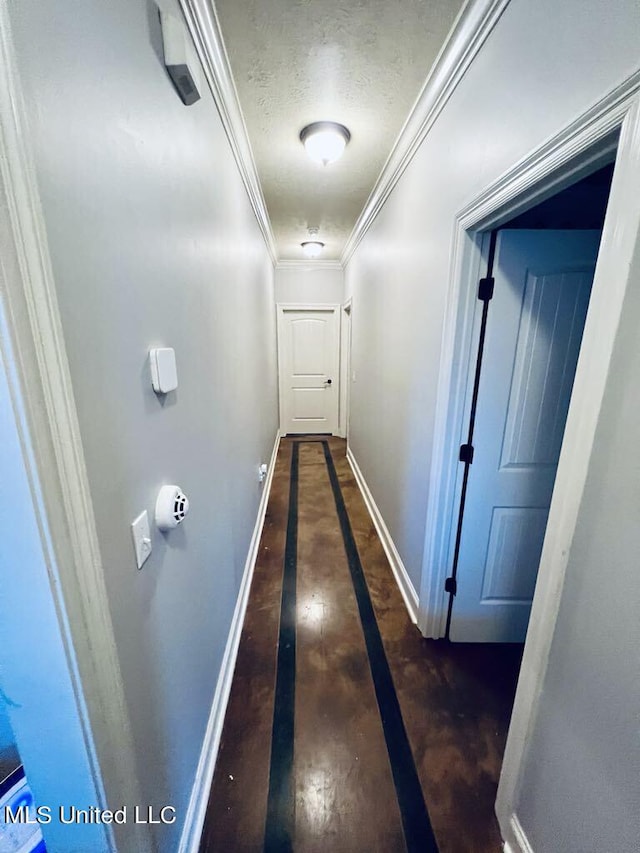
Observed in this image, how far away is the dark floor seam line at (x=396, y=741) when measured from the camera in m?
1.05

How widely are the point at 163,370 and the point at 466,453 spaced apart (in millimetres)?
1293

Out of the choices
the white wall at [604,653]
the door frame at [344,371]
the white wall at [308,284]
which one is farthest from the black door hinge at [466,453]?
the white wall at [308,284]

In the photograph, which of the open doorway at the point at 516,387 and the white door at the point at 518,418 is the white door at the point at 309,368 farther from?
the white door at the point at 518,418

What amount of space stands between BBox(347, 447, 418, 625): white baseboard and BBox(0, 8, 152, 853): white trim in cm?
159

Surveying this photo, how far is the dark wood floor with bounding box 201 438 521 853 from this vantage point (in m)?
1.07

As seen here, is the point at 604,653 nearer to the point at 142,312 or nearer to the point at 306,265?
the point at 142,312

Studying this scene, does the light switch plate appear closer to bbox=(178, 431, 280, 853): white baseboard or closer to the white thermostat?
the white thermostat

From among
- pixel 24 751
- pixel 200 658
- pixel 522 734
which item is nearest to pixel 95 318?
pixel 24 751

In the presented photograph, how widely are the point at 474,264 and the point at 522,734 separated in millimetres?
1595

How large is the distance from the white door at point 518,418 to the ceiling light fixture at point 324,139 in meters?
1.10

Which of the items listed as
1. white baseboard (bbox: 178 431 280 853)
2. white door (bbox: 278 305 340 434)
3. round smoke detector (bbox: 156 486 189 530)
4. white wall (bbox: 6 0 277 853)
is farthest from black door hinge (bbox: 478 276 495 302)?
white door (bbox: 278 305 340 434)

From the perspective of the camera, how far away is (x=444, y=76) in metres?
1.33

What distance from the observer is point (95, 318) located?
22.5 inches

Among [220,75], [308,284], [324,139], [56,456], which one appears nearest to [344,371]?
[308,284]
